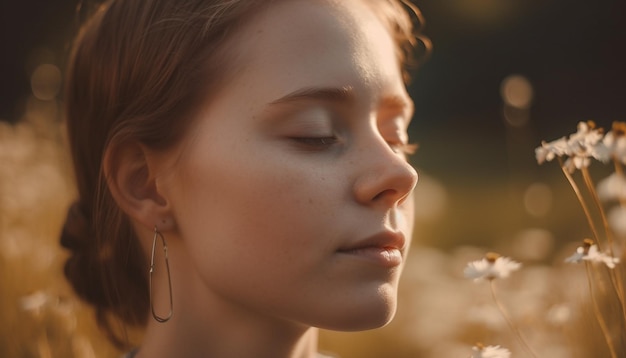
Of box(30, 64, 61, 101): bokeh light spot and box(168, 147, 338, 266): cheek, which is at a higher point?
box(30, 64, 61, 101): bokeh light spot

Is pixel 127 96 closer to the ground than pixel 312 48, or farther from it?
closer to the ground

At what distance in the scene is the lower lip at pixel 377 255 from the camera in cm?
154

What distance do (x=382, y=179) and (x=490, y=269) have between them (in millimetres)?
296

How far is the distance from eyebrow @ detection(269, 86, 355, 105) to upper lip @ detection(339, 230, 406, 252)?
0.29 meters

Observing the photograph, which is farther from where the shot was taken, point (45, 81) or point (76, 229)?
point (45, 81)

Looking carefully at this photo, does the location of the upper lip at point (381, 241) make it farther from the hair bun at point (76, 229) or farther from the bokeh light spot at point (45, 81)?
the bokeh light spot at point (45, 81)

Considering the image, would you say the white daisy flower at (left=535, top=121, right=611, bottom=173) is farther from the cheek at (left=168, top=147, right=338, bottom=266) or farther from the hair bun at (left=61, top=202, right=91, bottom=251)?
the hair bun at (left=61, top=202, right=91, bottom=251)

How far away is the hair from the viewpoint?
5.73ft

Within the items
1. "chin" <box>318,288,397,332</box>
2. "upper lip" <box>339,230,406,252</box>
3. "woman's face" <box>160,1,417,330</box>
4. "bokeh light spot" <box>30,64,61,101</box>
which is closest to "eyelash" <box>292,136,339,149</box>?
"woman's face" <box>160,1,417,330</box>

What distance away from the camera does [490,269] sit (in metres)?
1.61

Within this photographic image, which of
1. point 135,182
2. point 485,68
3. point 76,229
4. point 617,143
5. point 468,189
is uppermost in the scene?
point 485,68

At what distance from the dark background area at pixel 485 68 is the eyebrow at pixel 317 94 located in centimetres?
441

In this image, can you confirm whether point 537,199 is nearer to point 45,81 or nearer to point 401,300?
point 401,300

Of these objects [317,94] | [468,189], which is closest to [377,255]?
[317,94]
